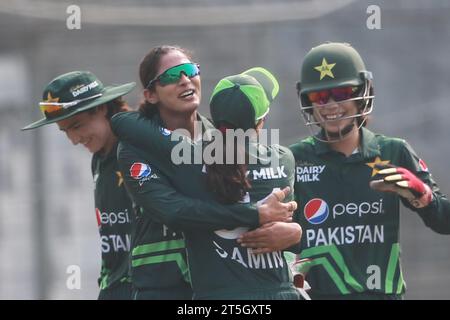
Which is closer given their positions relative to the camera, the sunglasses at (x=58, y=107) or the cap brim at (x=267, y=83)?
the cap brim at (x=267, y=83)

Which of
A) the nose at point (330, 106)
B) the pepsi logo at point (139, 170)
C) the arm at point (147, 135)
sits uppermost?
the nose at point (330, 106)

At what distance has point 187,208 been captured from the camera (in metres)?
3.10

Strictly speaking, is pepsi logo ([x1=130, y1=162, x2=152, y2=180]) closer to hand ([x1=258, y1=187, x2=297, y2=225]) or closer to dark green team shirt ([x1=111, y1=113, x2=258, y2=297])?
dark green team shirt ([x1=111, y1=113, x2=258, y2=297])

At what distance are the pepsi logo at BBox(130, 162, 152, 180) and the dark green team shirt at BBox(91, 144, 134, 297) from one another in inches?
21.1

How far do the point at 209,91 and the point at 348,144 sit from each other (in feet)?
10.4

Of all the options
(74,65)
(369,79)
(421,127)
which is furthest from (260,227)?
(74,65)

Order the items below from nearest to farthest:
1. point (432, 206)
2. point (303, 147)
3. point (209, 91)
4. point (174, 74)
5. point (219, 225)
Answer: point (219, 225) < point (174, 74) < point (432, 206) < point (303, 147) < point (209, 91)

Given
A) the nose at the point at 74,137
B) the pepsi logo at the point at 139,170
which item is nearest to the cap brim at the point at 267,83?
the pepsi logo at the point at 139,170

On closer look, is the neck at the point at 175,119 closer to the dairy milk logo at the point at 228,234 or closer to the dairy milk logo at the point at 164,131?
the dairy milk logo at the point at 164,131

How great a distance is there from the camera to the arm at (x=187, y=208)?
309 centimetres

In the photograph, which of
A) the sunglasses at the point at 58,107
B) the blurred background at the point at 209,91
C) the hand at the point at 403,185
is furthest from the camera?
the blurred background at the point at 209,91

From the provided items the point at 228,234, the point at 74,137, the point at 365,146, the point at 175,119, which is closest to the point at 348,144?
the point at 365,146

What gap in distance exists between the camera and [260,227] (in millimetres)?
3133

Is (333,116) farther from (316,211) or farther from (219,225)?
(219,225)
